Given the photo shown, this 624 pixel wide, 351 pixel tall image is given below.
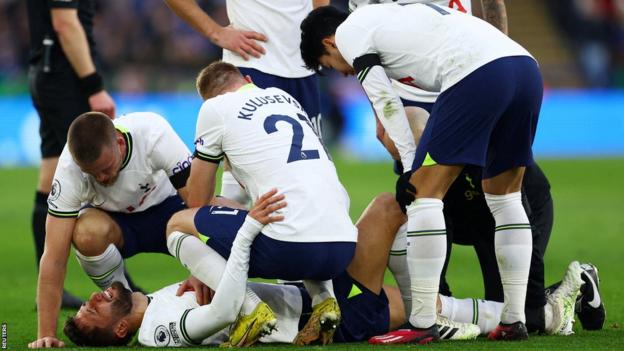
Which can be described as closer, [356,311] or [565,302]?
[356,311]

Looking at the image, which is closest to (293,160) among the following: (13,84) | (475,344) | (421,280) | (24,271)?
(421,280)

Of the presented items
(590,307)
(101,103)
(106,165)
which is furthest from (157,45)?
(590,307)

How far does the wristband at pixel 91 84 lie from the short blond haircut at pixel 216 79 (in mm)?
2071

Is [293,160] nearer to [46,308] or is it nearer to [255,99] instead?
[255,99]

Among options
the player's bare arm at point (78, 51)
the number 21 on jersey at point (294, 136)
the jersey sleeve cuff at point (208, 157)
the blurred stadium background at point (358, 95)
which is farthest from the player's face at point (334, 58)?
the blurred stadium background at point (358, 95)

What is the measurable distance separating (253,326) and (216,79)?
136 centimetres

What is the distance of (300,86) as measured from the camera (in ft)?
23.3

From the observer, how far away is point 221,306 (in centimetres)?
528

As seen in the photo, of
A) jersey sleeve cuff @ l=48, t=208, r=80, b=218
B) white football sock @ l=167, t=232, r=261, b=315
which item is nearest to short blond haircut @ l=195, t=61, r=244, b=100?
white football sock @ l=167, t=232, r=261, b=315

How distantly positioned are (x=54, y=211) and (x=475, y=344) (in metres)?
2.23

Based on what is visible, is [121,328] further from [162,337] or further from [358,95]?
[358,95]

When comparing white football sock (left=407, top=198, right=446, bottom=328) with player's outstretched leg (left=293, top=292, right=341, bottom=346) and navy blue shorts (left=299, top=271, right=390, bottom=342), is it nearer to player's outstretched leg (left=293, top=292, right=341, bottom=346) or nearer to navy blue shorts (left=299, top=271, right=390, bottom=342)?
navy blue shorts (left=299, top=271, right=390, bottom=342)

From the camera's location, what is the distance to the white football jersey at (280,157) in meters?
5.31

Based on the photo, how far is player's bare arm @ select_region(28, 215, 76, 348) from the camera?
5.54 m
